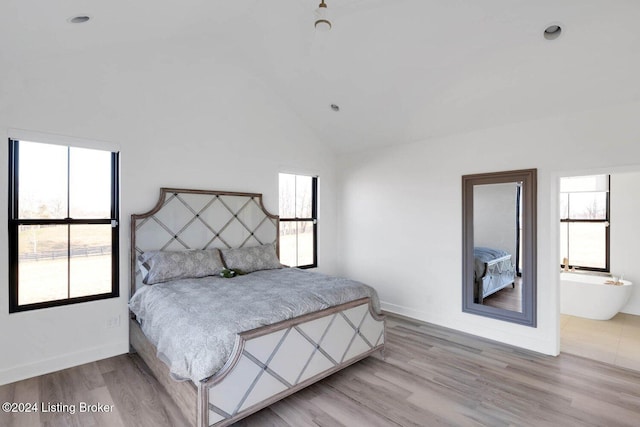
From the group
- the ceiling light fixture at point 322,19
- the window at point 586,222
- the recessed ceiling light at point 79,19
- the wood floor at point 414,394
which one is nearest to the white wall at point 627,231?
the window at point 586,222

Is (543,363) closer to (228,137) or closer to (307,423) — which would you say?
(307,423)

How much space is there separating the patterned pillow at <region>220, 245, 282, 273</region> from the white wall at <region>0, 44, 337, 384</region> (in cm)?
83

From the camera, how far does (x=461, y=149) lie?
4.07 m

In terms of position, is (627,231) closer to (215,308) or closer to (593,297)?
(593,297)

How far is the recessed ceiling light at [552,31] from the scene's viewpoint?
2.56 metres

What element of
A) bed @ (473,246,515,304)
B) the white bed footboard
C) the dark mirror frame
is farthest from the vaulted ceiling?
the white bed footboard

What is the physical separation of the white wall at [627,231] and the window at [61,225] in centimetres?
663

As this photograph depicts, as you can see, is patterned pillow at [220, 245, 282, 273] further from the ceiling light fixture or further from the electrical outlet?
the ceiling light fixture

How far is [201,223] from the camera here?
13.0 ft

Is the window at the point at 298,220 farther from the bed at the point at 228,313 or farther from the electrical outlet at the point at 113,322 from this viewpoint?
the electrical outlet at the point at 113,322

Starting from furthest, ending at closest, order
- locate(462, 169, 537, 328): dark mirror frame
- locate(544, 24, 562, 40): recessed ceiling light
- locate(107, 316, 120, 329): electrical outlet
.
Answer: locate(462, 169, 537, 328): dark mirror frame → locate(107, 316, 120, 329): electrical outlet → locate(544, 24, 562, 40): recessed ceiling light

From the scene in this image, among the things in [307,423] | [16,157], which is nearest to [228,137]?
[16,157]

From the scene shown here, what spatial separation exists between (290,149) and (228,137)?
41.0 inches

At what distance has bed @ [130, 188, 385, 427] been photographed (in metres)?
2.06
